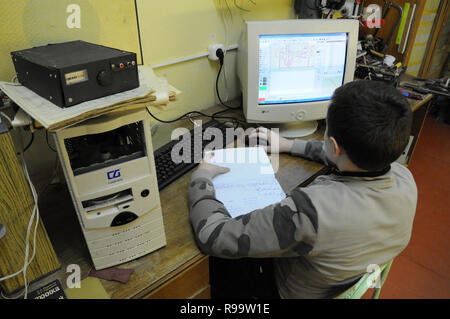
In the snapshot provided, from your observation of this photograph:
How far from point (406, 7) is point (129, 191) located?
2257 millimetres

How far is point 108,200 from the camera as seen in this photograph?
2.35 feet

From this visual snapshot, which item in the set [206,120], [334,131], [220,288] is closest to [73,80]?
[334,131]

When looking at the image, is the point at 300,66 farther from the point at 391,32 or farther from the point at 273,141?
the point at 391,32

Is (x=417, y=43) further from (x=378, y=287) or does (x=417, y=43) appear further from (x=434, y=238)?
(x=378, y=287)

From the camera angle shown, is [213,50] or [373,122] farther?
[213,50]

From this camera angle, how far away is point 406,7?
210 cm

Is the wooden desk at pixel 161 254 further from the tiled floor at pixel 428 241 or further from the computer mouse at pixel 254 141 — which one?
the tiled floor at pixel 428 241

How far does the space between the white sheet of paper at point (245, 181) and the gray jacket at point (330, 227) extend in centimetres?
12

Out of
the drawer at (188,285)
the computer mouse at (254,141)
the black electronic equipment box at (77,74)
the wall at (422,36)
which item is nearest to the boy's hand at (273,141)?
the computer mouse at (254,141)

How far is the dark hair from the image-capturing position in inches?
28.2

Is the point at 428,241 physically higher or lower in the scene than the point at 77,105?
lower

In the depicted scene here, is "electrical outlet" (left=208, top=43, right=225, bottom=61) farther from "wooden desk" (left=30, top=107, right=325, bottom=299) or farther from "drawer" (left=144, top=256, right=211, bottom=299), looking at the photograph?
"drawer" (left=144, top=256, right=211, bottom=299)

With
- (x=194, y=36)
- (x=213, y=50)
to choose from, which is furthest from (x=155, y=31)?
(x=213, y=50)

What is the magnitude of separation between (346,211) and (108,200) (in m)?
0.55
